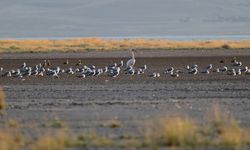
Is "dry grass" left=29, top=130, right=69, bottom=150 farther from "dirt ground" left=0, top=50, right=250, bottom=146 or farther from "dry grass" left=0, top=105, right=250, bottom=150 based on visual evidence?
"dirt ground" left=0, top=50, right=250, bottom=146

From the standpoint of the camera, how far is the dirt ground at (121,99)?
1852cm

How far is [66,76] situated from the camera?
34.3m

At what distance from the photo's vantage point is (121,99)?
23.8 metres

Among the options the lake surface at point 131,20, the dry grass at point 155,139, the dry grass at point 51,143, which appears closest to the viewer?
the dry grass at point 51,143

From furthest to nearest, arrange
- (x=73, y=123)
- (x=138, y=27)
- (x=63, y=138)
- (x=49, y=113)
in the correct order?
1. (x=138, y=27)
2. (x=49, y=113)
3. (x=73, y=123)
4. (x=63, y=138)

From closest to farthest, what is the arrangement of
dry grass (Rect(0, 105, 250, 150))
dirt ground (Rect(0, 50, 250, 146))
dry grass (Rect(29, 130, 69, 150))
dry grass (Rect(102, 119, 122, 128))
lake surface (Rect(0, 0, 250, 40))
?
dry grass (Rect(29, 130, 69, 150))
dry grass (Rect(0, 105, 250, 150))
dry grass (Rect(102, 119, 122, 128))
dirt ground (Rect(0, 50, 250, 146))
lake surface (Rect(0, 0, 250, 40))

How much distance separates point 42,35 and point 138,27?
16780mm

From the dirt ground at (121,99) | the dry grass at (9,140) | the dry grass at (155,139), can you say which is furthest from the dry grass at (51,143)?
the dirt ground at (121,99)

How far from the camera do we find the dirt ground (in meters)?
18.5

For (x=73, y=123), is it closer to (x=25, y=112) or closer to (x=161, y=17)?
(x=25, y=112)

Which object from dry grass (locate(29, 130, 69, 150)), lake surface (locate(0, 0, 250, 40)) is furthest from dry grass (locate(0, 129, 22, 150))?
lake surface (locate(0, 0, 250, 40))

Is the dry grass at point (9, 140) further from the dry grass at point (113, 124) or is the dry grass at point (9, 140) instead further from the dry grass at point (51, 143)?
the dry grass at point (113, 124)

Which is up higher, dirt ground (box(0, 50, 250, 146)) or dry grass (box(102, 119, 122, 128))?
dirt ground (box(0, 50, 250, 146))

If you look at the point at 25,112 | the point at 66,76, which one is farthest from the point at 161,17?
the point at 25,112
